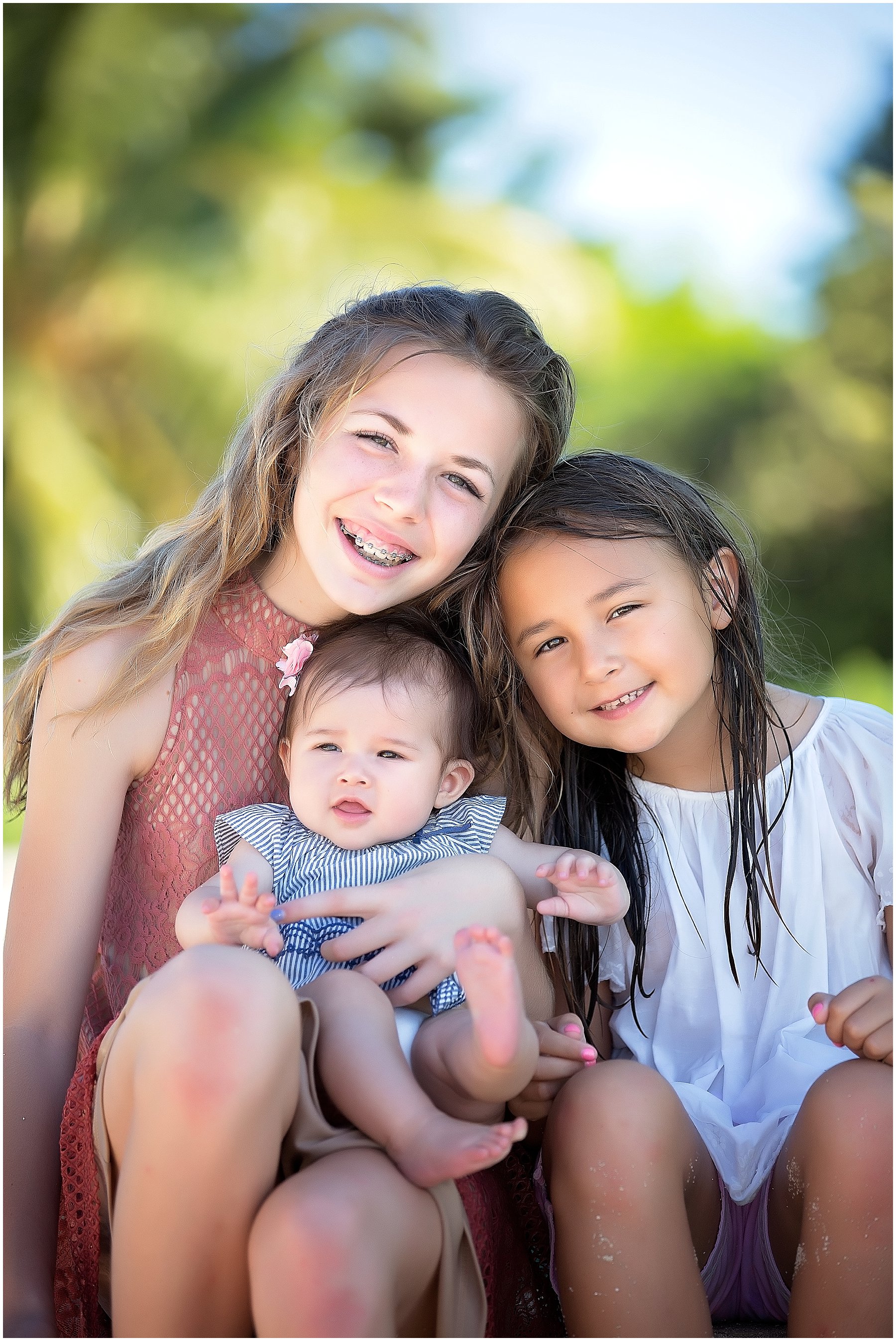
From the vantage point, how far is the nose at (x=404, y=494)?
76.9 inches

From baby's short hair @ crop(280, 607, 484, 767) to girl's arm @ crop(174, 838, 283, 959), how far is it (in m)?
0.50

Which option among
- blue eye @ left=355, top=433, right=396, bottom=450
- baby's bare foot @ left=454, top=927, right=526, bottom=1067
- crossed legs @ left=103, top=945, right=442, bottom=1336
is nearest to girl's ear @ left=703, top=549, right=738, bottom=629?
blue eye @ left=355, top=433, right=396, bottom=450

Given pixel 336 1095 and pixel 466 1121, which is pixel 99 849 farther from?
pixel 466 1121

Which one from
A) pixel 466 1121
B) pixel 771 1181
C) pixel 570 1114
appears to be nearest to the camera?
pixel 466 1121

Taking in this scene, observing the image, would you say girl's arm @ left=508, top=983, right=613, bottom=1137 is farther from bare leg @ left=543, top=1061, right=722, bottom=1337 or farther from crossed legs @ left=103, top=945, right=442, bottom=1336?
crossed legs @ left=103, top=945, right=442, bottom=1336

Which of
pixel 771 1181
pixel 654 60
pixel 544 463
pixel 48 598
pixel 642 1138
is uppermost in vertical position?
pixel 654 60

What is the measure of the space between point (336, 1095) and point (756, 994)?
0.88 meters

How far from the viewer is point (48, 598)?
937cm

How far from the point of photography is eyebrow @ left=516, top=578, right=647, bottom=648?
201 cm

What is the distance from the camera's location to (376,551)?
2.00 meters

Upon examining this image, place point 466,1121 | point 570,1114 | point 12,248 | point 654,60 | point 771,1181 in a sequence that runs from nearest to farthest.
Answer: point 466,1121 < point 570,1114 < point 771,1181 < point 12,248 < point 654,60

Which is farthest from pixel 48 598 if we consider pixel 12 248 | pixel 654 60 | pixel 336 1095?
pixel 336 1095

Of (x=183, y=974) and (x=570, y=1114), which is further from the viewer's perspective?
(x=570, y=1114)

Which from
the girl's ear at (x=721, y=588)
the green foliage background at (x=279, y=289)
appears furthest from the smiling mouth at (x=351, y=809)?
the green foliage background at (x=279, y=289)
